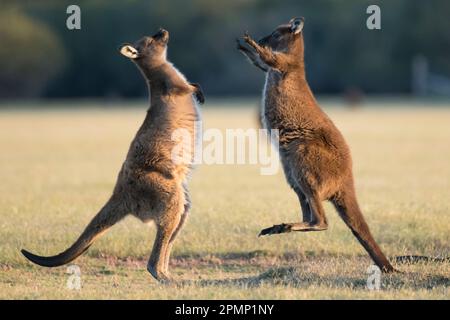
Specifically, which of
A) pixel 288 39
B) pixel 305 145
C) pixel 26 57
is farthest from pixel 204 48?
pixel 305 145

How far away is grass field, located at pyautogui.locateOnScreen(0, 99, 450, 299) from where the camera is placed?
7574 millimetres

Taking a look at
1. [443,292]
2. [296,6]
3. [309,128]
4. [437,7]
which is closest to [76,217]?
[309,128]

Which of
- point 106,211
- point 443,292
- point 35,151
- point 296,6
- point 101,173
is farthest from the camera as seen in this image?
point 296,6

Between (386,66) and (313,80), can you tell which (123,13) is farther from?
(386,66)

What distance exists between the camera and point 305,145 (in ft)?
26.8

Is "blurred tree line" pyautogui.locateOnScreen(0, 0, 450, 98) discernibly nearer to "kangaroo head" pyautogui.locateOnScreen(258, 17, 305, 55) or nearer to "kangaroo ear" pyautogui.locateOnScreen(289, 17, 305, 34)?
"kangaroo head" pyautogui.locateOnScreen(258, 17, 305, 55)

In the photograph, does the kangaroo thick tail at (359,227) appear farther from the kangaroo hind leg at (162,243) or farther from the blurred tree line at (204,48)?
the blurred tree line at (204,48)

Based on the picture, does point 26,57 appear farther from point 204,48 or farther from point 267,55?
point 267,55

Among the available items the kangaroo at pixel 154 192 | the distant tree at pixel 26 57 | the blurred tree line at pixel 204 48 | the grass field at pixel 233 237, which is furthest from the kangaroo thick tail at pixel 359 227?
the distant tree at pixel 26 57

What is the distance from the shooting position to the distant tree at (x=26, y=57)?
6225 cm

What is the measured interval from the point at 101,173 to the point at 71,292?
1111 cm

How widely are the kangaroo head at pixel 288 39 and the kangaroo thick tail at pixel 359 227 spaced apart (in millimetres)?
1564

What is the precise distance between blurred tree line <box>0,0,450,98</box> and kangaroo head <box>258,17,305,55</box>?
5231cm

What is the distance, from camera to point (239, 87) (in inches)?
2542
